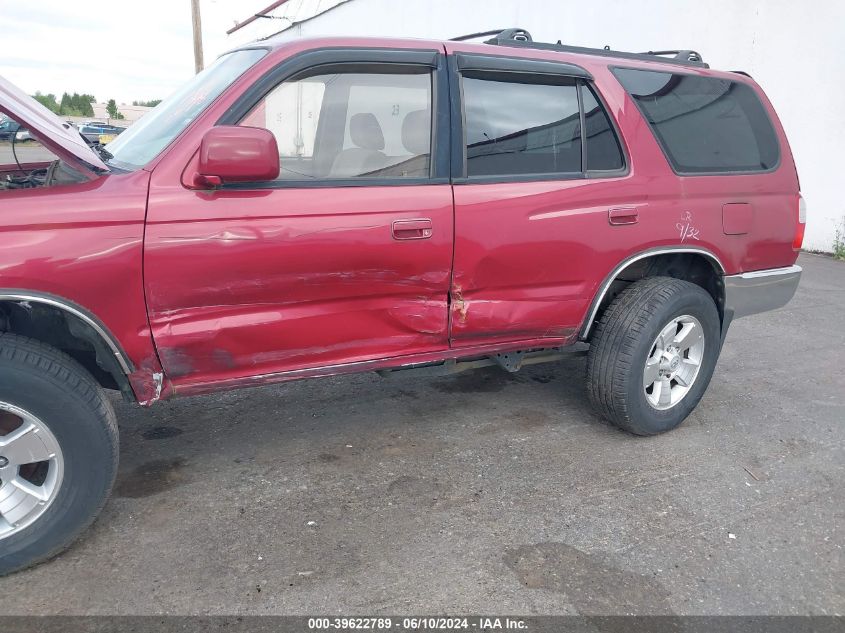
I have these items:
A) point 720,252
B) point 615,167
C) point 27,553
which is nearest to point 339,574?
point 27,553

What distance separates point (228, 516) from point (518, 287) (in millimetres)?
1669

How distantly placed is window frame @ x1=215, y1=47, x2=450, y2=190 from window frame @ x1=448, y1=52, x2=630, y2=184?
0.05 m

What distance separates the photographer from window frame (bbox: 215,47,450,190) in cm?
275

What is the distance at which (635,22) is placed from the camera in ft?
36.0

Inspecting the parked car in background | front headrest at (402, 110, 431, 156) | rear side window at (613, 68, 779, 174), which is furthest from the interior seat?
rear side window at (613, 68, 779, 174)

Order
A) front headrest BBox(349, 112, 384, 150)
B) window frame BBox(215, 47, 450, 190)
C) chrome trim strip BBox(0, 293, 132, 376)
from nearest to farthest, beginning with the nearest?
1. chrome trim strip BBox(0, 293, 132, 376)
2. window frame BBox(215, 47, 450, 190)
3. front headrest BBox(349, 112, 384, 150)

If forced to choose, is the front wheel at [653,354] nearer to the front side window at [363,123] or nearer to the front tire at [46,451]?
the front side window at [363,123]

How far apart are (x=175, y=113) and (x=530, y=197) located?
1.64 meters

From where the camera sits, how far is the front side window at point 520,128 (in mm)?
3156

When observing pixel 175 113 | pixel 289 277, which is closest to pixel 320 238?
pixel 289 277

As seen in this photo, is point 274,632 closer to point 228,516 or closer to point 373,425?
point 228,516

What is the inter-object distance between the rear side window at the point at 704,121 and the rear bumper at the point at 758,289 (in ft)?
2.01

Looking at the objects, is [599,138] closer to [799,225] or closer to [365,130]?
[365,130]

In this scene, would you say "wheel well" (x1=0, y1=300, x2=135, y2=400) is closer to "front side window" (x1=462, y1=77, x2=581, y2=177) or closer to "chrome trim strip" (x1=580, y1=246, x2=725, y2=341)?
"front side window" (x1=462, y1=77, x2=581, y2=177)
